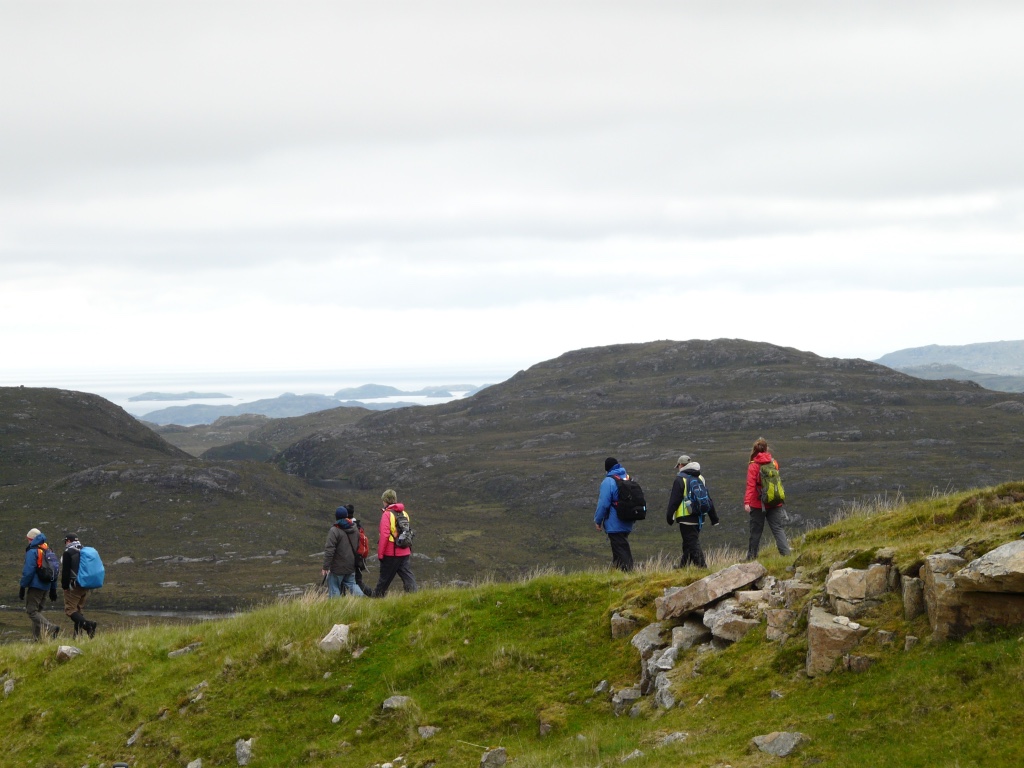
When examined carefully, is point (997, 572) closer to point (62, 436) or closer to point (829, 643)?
point (829, 643)

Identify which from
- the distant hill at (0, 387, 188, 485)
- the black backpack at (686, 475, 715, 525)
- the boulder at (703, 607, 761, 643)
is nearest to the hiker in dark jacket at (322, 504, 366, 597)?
the black backpack at (686, 475, 715, 525)

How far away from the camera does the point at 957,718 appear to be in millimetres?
9094

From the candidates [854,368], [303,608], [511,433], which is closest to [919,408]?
[854,368]

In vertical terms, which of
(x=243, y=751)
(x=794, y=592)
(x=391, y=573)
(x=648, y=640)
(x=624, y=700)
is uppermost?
(x=794, y=592)

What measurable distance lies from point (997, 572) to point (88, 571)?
2122 cm

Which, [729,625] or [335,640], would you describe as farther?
[335,640]

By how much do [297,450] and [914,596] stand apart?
574 ft

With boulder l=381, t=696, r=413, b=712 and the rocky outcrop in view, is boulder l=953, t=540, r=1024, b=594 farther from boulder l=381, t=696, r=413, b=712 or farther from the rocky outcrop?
boulder l=381, t=696, r=413, b=712

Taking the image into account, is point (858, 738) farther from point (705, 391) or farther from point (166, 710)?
point (705, 391)

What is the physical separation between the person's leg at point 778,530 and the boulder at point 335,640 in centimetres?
933

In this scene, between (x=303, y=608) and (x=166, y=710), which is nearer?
(x=166, y=710)

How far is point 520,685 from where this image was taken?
1422 centimetres

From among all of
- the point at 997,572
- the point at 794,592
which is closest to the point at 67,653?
the point at 794,592

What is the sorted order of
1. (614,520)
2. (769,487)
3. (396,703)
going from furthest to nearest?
1. (614,520)
2. (769,487)
3. (396,703)
